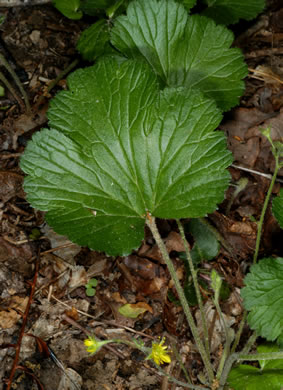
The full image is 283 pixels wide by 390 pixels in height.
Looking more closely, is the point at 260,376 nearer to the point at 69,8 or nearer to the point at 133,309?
the point at 133,309

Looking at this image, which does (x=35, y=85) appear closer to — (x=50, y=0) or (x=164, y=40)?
(x=50, y=0)

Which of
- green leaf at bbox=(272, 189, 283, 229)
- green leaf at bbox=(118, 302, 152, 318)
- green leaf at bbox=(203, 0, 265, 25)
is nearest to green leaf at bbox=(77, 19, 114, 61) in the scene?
green leaf at bbox=(203, 0, 265, 25)

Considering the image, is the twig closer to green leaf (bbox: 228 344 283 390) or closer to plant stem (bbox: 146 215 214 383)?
plant stem (bbox: 146 215 214 383)

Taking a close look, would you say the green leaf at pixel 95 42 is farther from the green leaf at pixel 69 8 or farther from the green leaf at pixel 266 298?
the green leaf at pixel 266 298

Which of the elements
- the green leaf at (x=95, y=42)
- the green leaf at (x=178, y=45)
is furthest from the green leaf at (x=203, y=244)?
the green leaf at (x=95, y=42)

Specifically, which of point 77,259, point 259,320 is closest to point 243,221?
point 259,320

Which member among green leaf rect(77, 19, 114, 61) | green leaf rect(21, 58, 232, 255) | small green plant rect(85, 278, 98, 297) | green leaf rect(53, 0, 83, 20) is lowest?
small green plant rect(85, 278, 98, 297)

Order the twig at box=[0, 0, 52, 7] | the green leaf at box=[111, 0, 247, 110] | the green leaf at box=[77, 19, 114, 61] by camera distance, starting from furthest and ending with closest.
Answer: the twig at box=[0, 0, 52, 7], the green leaf at box=[77, 19, 114, 61], the green leaf at box=[111, 0, 247, 110]
